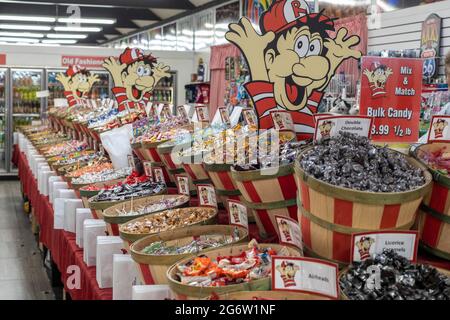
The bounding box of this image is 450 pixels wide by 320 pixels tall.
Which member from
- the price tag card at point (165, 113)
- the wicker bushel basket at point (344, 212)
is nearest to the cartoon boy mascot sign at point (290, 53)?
the wicker bushel basket at point (344, 212)

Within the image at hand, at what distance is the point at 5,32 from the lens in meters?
22.0

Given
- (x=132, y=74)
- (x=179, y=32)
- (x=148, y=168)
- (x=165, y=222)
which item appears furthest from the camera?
(x=179, y=32)

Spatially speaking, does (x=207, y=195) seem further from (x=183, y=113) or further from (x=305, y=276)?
(x=183, y=113)

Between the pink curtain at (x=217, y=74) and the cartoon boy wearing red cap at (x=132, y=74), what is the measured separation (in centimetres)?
621

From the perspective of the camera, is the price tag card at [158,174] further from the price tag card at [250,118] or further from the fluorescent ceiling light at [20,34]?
the fluorescent ceiling light at [20,34]

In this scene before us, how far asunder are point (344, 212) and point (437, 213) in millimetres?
392

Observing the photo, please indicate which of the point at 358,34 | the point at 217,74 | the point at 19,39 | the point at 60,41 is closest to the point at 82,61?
the point at 217,74

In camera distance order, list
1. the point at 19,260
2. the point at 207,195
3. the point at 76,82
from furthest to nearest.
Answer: the point at 76,82
the point at 19,260
the point at 207,195

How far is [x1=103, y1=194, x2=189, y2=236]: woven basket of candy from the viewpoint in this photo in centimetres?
329

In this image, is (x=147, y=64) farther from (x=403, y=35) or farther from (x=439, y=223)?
(x=439, y=223)

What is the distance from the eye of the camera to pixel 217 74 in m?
13.5

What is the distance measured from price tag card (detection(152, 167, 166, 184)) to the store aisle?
1671 millimetres
